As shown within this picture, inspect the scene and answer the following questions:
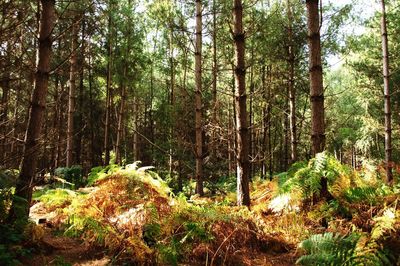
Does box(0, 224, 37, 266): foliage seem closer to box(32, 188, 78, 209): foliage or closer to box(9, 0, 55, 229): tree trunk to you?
box(9, 0, 55, 229): tree trunk

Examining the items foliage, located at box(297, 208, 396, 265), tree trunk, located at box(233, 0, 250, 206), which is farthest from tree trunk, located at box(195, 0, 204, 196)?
foliage, located at box(297, 208, 396, 265)

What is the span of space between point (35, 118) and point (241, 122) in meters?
3.19

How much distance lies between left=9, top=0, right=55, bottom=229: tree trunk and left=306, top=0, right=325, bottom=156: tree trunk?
3.47 meters

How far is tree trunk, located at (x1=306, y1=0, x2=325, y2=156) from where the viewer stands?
16.1 ft

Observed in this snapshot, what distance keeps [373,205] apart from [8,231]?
4.56m

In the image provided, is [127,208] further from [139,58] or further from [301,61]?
[301,61]

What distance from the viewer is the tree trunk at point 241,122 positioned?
5.84 meters

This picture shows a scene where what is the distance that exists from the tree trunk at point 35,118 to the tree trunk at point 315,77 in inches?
137

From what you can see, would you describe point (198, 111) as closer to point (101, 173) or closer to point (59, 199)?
point (101, 173)

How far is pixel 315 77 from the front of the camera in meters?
4.93

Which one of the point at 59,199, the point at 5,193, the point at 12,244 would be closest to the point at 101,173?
the point at 59,199

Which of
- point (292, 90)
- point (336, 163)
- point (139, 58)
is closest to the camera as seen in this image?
point (336, 163)

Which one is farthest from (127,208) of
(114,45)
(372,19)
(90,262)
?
(372,19)

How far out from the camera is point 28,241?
150 inches
